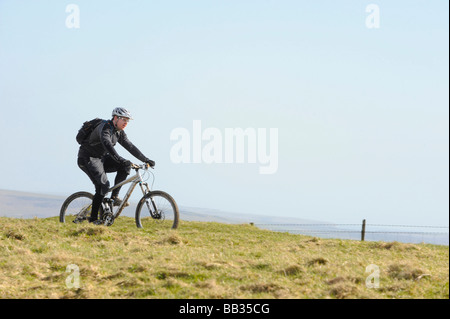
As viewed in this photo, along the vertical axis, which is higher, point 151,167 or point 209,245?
point 151,167

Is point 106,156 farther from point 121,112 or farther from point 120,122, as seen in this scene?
point 121,112

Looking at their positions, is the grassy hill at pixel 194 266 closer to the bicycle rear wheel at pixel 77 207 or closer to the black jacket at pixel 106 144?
the bicycle rear wheel at pixel 77 207

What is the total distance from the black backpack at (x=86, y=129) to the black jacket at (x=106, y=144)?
113mm

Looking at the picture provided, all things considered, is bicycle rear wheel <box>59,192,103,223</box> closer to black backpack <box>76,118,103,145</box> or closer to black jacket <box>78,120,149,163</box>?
black jacket <box>78,120,149,163</box>

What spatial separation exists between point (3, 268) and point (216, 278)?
4.25 metres

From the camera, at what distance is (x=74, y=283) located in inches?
344

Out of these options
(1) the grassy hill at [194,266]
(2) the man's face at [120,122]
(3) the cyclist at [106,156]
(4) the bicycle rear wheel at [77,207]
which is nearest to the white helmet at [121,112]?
(3) the cyclist at [106,156]

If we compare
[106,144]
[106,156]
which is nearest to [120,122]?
[106,144]

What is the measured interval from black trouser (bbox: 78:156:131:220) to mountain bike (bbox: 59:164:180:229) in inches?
5.9

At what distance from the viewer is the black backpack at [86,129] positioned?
1427 centimetres

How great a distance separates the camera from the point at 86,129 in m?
14.3
